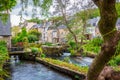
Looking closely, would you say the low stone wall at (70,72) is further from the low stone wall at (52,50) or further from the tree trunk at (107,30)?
the low stone wall at (52,50)

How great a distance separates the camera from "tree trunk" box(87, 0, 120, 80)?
344 cm

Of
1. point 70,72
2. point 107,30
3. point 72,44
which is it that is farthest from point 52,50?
point 107,30

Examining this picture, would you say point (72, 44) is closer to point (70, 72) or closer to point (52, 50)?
point (52, 50)

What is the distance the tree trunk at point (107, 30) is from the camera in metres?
3.44

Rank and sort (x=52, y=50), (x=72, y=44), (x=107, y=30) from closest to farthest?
(x=107, y=30) → (x=72, y=44) → (x=52, y=50)

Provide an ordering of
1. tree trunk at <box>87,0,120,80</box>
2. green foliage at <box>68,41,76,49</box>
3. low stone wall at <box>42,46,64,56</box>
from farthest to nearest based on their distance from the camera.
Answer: low stone wall at <box>42,46,64,56</box>, green foliage at <box>68,41,76,49</box>, tree trunk at <box>87,0,120,80</box>

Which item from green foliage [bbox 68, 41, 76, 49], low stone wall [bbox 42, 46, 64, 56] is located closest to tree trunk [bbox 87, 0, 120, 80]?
green foliage [bbox 68, 41, 76, 49]

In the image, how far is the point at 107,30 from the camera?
3.59m

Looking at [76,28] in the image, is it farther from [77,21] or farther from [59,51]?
[59,51]

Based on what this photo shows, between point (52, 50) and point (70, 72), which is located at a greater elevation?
point (52, 50)

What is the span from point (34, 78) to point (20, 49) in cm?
1801

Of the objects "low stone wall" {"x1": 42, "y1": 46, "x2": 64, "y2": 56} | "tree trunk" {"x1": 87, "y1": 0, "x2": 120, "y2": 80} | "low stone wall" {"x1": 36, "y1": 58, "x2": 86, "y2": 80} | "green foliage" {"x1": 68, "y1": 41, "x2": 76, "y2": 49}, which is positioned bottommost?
"low stone wall" {"x1": 36, "y1": 58, "x2": 86, "y2": 80}

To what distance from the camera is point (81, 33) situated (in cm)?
4166

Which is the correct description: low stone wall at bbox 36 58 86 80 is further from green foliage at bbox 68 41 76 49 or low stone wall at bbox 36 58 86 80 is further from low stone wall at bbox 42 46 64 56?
low stone wall at bbox 42 46 64 56
